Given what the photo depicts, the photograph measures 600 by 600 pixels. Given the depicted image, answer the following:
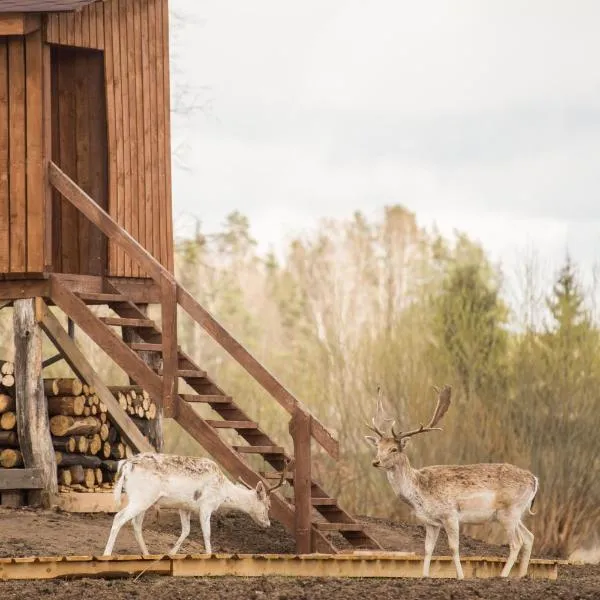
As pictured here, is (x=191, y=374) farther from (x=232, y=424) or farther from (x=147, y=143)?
(x=147, y=143)

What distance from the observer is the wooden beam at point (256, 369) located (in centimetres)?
1597

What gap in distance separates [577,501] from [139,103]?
9.42 metres

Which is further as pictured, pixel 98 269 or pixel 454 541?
pixel 98 269

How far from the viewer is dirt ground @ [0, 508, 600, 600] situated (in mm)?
11844

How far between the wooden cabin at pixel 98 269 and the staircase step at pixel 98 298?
0.7 inches

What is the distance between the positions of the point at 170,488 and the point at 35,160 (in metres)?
4.72

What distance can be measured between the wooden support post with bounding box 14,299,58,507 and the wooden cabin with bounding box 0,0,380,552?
12 mm

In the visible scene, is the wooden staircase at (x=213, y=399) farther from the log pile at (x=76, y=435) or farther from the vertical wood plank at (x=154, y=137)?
the vertical wood plank at (x=154, y=137)

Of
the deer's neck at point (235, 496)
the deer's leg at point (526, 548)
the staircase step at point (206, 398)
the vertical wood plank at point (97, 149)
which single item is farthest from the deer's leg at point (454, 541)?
the vertical wood plank at point (97, 149)

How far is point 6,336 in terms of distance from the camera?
34.8 meters

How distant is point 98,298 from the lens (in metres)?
17.8

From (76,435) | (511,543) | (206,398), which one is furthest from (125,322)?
(511,543)

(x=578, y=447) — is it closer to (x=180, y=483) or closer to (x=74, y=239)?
(x=74, y=239)

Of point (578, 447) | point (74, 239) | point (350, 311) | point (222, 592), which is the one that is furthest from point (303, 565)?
point (350, 311)
